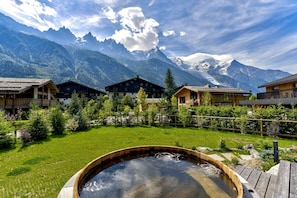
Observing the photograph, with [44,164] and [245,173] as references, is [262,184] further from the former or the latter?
[44,164]

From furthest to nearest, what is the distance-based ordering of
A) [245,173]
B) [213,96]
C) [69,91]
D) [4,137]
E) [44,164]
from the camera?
1. [69,91]
2. [213,96]
3. [4,137]
4. [44,164]
5. [245,173]

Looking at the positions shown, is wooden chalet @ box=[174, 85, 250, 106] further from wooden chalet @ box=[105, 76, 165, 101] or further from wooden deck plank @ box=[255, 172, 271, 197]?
wooden deck plank @ box=[255, 172, 271, 197]

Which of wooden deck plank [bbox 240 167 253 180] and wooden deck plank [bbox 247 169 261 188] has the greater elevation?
wooden deck plank [bbox 247 169 261 188]

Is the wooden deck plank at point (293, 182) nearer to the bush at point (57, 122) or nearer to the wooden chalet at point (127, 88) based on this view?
the bush at point (57, 122)

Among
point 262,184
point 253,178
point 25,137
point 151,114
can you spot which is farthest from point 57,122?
point 262,184

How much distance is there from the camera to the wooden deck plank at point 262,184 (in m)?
2.75

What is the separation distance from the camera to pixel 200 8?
12211 mm

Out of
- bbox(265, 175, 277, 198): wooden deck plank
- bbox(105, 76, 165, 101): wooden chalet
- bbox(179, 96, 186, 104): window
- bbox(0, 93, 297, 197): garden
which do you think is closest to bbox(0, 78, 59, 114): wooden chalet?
bbox(0, 93, 297, 197): garden

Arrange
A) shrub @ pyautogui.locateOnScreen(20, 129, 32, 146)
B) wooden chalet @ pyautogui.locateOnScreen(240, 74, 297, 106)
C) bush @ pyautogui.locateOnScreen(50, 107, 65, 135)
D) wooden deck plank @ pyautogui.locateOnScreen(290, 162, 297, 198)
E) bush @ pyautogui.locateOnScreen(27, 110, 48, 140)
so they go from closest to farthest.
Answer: wooden deck plank @ pyautogui.locateOnScreen(290, 162, 297, 198) → shrub @ pyautogui.locateOnScreen(20, 129, 32, 146) → bush @ pyautogui.locateOnScreen(27, 110, 48, 140) → bush @ pyautogui.locateOnScreen(50, 107, 65, 135) → wooden chalet @ pyautogui.locateOnScreen(240, 74, 297, 106)

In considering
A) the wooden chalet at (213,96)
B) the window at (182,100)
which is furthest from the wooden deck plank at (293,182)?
the window at (182,100)

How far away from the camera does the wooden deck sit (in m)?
1.96

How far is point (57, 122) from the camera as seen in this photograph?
9781 mm

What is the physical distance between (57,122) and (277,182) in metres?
10.6

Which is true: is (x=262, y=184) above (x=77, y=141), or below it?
above
